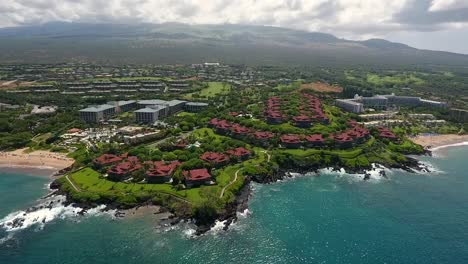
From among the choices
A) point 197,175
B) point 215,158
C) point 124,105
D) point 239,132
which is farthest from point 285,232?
point 124,105

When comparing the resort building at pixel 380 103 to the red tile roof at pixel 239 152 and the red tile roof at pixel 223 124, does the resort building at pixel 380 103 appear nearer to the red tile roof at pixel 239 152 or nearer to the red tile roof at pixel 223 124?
the red tile roof at pixel 223 124

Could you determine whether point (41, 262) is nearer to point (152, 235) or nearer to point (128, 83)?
point (152, 235)

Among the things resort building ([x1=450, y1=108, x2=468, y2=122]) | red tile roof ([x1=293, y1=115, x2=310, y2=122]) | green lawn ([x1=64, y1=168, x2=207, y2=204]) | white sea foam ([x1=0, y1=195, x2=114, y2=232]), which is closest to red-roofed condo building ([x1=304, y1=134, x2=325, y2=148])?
red tile roof ([x1=293, y1=115, x2=310, y2=122])

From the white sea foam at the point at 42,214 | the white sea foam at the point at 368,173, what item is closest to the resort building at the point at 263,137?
the white sea foam at the point at 368,173

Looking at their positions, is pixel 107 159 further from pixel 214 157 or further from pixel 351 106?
pixel 351 106

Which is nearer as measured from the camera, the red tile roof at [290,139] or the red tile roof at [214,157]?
the red tile roof at [214,157]

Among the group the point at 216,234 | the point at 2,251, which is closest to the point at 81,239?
the point at 2,251

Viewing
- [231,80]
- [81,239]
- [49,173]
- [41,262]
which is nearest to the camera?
[41,262]
